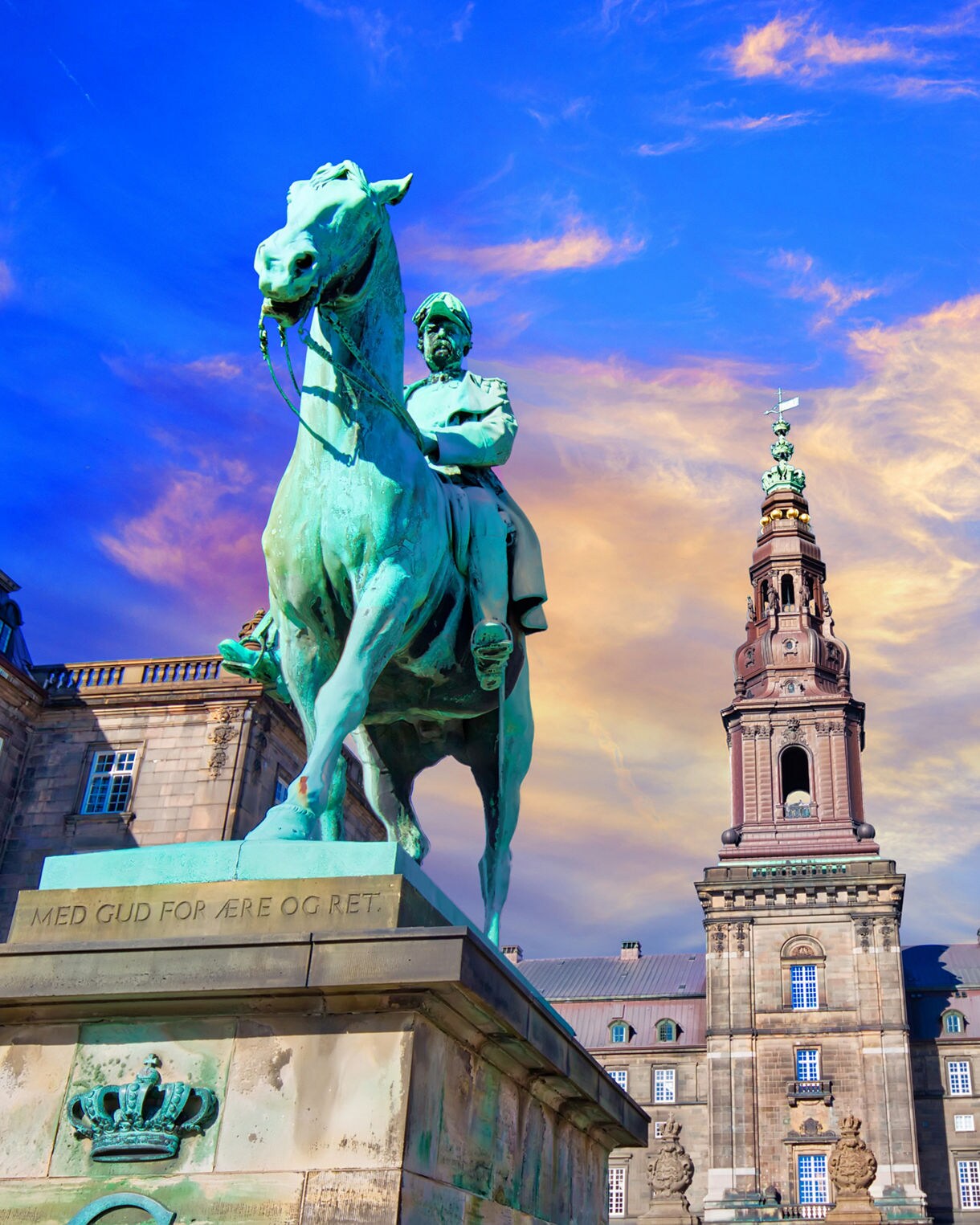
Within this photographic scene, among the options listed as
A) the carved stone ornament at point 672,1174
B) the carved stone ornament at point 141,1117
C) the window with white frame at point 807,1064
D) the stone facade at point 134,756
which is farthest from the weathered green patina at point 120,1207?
the window with white frame at point 807,1064

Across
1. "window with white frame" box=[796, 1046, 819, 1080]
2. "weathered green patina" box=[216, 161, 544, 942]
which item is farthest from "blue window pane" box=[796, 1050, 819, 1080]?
"weathered green patina" box=[216, 161, 544, 942]

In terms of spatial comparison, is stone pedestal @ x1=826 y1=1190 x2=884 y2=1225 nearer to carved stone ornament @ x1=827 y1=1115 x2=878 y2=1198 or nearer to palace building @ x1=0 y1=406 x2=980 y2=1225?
carved stone ornament @ x1=827 y1=1115 x2=878 y2=1198

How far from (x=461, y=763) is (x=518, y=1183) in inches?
100

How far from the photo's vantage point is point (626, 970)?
289ft

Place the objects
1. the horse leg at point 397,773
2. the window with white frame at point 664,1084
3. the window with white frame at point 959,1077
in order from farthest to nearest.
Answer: the window with white frame at point 664,1084
the window with white frame at point 959,1077
the horse leg at point 397,773

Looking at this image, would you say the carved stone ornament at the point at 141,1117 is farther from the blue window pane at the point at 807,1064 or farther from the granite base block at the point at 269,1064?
the blue window pane at the point at 807,1064

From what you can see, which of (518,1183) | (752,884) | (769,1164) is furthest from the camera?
(752,884)

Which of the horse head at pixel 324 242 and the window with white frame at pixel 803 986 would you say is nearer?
the horse head at pixel 324 242

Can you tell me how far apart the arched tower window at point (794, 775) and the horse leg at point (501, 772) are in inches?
2945

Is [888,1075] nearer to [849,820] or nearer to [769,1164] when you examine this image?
[769,1164]

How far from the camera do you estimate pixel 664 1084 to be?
255ft

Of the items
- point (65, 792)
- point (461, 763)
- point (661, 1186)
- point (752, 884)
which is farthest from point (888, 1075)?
point (461, 763)

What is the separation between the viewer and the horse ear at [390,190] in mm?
5992

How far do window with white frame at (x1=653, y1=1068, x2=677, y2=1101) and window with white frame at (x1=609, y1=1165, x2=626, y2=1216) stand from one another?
4594 mm
